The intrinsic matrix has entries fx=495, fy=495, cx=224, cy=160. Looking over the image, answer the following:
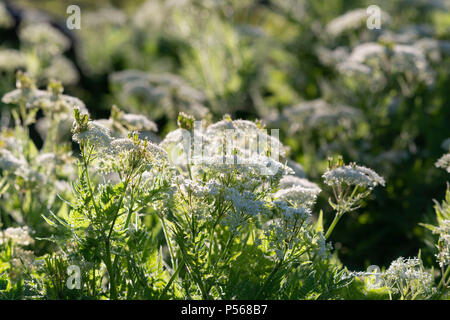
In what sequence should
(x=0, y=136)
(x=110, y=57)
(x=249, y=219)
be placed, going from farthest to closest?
(x=110, y=57)
(x=0, y=136)
(x=249, y=219)

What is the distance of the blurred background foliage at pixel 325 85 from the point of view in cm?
476

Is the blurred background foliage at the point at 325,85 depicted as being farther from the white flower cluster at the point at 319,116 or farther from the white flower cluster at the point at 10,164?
the white flower cluster at the point at 10,164

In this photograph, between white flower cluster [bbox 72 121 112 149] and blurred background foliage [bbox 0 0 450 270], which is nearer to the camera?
white flower cluster [bbox 72 121 112 149]

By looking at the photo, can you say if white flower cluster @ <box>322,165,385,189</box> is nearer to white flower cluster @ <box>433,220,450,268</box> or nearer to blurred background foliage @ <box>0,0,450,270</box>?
white flower cluster @ <box>433,220,450,268</box>

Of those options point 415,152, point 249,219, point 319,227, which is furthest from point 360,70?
point 249,219

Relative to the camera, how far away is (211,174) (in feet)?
7.36

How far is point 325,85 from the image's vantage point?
671 cm

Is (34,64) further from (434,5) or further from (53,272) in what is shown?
(434,5)

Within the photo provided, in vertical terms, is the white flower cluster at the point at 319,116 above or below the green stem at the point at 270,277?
above

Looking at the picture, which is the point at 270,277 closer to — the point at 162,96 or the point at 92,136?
the point at 92,136

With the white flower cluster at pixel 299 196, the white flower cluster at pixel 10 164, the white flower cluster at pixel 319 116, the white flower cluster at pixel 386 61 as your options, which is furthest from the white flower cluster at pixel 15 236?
the white flower cluster at pixel 386 61

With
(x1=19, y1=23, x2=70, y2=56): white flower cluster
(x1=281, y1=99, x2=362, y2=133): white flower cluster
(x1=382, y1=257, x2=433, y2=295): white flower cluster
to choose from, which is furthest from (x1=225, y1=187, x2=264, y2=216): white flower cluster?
(x1=19, y1=23, x2=70, y2=56): white flower cluster

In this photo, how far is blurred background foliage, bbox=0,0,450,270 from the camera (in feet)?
15.6

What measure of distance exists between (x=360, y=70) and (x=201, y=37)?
94.6 inches
